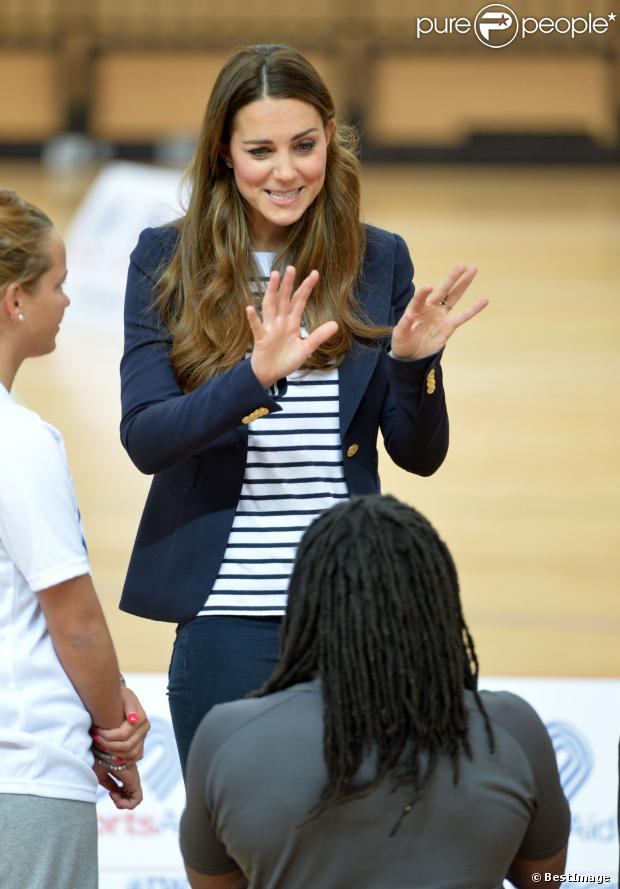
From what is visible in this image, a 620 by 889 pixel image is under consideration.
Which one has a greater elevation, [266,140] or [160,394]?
[266,140]

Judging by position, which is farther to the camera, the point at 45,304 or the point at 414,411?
the point at 414,411

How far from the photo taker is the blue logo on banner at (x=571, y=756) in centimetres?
259

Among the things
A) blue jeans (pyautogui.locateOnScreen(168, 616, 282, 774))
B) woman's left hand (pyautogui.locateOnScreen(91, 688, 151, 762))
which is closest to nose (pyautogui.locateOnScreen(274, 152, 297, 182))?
blue jeans (pyautogui.locateOnScreen(168, 616, 282, 774))

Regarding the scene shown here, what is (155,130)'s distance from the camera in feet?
38.9

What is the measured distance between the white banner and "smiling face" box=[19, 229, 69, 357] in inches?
45.4

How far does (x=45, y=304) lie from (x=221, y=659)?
1.73 ft

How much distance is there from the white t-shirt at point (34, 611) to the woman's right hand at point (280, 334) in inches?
11.3

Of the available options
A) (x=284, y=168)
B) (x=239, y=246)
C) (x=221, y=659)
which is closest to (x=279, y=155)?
(x=284, y=168)

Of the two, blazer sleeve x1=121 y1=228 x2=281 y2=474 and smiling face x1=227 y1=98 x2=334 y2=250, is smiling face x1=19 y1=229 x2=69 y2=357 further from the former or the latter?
smiling face x1=227 y1=98 x2=334 y2=250

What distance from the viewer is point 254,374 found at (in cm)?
171

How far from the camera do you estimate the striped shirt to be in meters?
1.79

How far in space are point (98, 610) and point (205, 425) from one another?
27 cm

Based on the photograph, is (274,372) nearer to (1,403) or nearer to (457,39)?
(1,403)

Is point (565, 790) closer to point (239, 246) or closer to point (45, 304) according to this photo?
point (239, 246)
